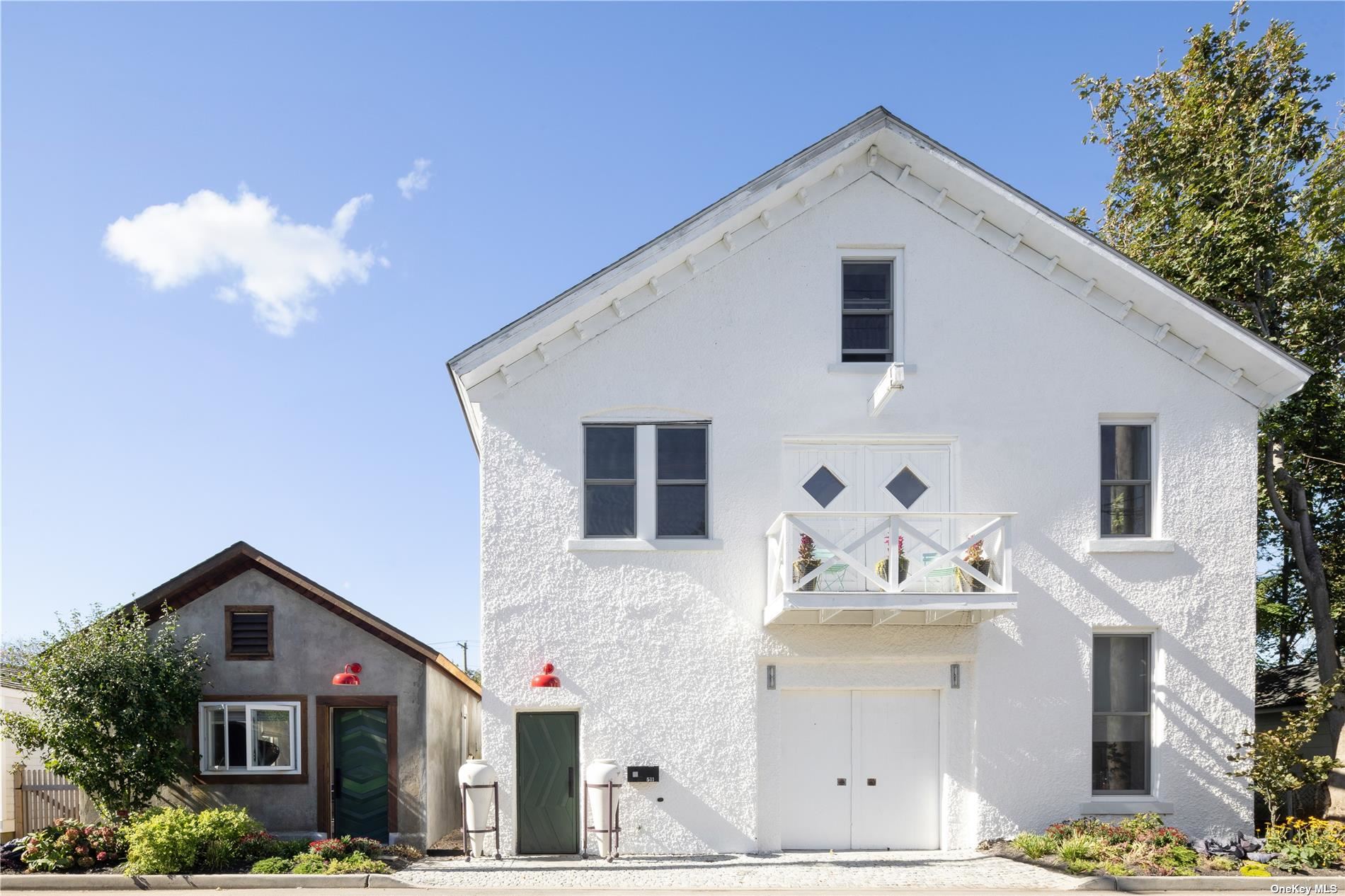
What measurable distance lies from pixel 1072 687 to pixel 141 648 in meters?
13.6

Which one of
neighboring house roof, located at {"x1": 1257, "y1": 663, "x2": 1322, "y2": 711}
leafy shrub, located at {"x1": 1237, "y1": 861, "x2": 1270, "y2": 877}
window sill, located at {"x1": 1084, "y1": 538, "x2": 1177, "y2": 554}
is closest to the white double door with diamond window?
window sill, located at {"x1": 1084, "y1": 538, "x2": 1177, "y2": 554}

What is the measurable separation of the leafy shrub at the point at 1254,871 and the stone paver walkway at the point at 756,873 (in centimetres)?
222

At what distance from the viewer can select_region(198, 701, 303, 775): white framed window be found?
1390 centimetres

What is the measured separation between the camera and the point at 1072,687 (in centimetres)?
1348

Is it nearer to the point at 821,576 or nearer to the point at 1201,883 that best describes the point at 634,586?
the point at 821,576

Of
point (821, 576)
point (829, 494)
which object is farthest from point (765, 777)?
point (829, 494)

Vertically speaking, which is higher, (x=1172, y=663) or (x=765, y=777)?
(x=1172, y=663)

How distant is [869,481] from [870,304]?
2736 mm

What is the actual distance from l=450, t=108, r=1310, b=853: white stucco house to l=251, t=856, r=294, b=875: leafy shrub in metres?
2.91

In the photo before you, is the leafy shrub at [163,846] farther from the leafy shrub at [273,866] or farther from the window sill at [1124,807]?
the window sill at [1124,807]

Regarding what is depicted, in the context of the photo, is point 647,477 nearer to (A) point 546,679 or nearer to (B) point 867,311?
(A) point 546,679

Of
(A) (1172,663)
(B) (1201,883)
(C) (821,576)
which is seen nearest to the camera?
(B) (1201,883)

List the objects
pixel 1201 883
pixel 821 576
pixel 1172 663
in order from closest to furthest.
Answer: pixel 1201 883
pixel 821 576
pixel 1172 663

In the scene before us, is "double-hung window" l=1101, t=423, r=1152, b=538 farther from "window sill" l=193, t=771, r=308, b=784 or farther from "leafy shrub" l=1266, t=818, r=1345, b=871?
"window sill" l=193, t=771, r=308, b=784
